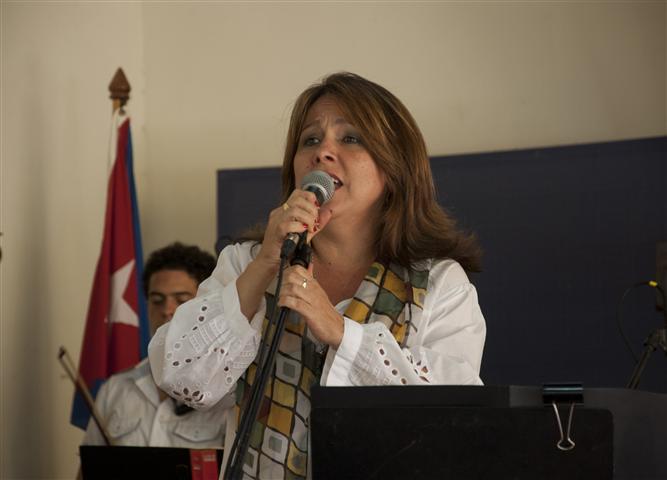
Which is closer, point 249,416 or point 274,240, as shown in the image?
point 249,416

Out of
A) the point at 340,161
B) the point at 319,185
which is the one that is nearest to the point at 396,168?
the point at 340,161

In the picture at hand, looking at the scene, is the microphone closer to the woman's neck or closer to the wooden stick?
the woman's neck

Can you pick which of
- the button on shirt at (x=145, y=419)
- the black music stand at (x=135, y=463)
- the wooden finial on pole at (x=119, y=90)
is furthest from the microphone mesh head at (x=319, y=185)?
the wooden finial on pole at (x=119, y=90)

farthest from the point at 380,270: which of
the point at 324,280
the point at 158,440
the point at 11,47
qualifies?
the point at 11,47

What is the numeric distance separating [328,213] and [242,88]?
2754 millimetres

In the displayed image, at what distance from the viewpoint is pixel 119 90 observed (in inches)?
158

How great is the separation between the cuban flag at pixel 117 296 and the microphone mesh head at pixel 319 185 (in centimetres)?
238

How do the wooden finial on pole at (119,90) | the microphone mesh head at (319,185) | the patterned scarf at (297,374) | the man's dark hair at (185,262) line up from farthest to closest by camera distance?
the wooden finial on pole at (119,90), the man's dark hair at (185,262), the patterned scarf at (297,374), the microphone mesh head at (319,185)

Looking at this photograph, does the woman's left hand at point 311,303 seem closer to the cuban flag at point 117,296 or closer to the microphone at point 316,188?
the microphone at point 316,188

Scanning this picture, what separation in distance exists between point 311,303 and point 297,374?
0.28 metres

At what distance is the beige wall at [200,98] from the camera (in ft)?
12.3

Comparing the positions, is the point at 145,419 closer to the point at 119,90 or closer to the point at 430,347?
the point at 119,90

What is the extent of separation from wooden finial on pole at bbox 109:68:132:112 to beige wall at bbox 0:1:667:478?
0.60ft

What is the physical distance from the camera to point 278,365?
179 centimetres
